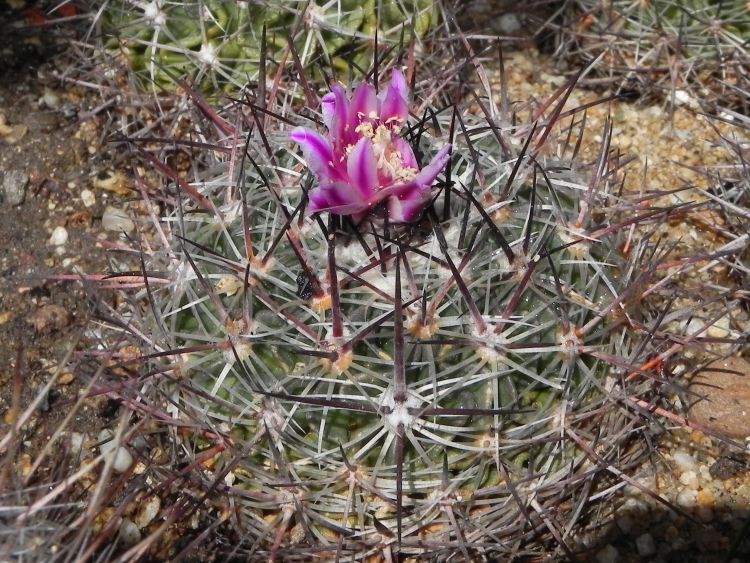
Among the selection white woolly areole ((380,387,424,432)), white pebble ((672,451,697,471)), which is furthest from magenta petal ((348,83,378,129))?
white pebble ((672,451,697,471))

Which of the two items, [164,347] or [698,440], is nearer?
[164,347]

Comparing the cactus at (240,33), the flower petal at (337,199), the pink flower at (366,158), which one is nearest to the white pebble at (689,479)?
the pink flower at (366,158)

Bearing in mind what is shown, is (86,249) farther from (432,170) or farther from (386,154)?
(432,170)

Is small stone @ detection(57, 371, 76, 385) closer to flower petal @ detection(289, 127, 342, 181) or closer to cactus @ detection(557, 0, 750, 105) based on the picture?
flower petal @ detection(289, 127, 342, 181)

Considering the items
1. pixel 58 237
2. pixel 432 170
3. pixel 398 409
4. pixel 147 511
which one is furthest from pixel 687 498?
pixel 58 237

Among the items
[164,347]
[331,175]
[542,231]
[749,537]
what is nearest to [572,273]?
[542,231]

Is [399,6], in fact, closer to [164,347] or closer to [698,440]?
[164,347]
